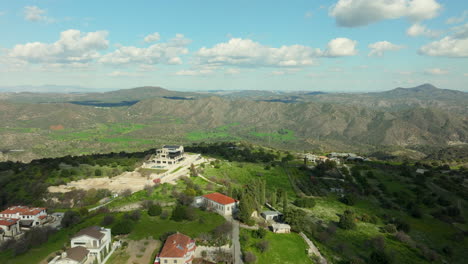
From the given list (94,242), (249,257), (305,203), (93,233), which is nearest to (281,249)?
(249,257)

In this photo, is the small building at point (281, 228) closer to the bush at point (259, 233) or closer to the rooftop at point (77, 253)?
the bush at point (259, 233)

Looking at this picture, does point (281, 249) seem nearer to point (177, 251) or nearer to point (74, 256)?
point (177, 251)

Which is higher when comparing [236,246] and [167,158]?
[167,158]

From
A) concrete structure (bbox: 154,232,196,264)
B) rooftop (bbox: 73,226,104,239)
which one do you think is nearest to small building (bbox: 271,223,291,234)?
concrete structure (bbox: 154,232,196,264)

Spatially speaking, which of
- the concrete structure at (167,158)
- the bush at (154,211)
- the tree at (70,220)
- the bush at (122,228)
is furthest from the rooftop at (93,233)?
the concrete structure at (167,158)

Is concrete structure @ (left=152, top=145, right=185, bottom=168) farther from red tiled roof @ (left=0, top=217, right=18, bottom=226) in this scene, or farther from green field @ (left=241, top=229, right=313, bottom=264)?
green field @ (left=241, top=229, right=313, bottom=264)

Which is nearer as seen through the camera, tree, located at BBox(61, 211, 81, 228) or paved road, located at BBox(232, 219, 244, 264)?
paved road, located at BBox(232, 219, 244, 264)
